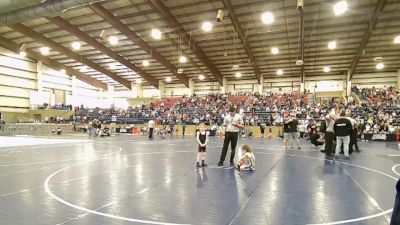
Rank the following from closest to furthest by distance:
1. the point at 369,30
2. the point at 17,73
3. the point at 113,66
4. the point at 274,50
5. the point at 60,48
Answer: the point at 369,30
the point at 274,50
the point at 60,48
the point at 17,73
the point at 113,66

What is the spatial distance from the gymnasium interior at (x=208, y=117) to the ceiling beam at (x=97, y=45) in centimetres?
16

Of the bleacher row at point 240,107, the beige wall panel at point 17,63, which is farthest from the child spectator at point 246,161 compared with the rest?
the beige wall panel at point 17,63

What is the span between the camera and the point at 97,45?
35.1 meters

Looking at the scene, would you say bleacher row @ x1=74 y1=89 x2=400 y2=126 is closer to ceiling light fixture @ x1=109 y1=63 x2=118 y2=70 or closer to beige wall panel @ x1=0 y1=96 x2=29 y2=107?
ceiling light fixture @ x1=109 y1=63 x2=118 y2=70

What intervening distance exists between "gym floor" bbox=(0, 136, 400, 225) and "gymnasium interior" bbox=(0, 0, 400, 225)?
0.13 ft

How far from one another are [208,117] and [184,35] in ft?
28.8

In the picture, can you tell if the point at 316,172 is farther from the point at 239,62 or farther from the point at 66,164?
the point at 239,62

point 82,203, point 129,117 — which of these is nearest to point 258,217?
point 82,203

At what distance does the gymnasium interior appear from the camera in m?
4.93

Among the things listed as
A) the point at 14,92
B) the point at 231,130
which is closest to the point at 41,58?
the point at 14,92

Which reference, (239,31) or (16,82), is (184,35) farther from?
(16,82)

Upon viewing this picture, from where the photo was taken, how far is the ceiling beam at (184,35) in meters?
26.2

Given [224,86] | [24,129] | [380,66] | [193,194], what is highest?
[380,66]

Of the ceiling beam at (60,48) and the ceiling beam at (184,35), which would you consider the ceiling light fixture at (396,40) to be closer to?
the ceiling beam at (184,35)
